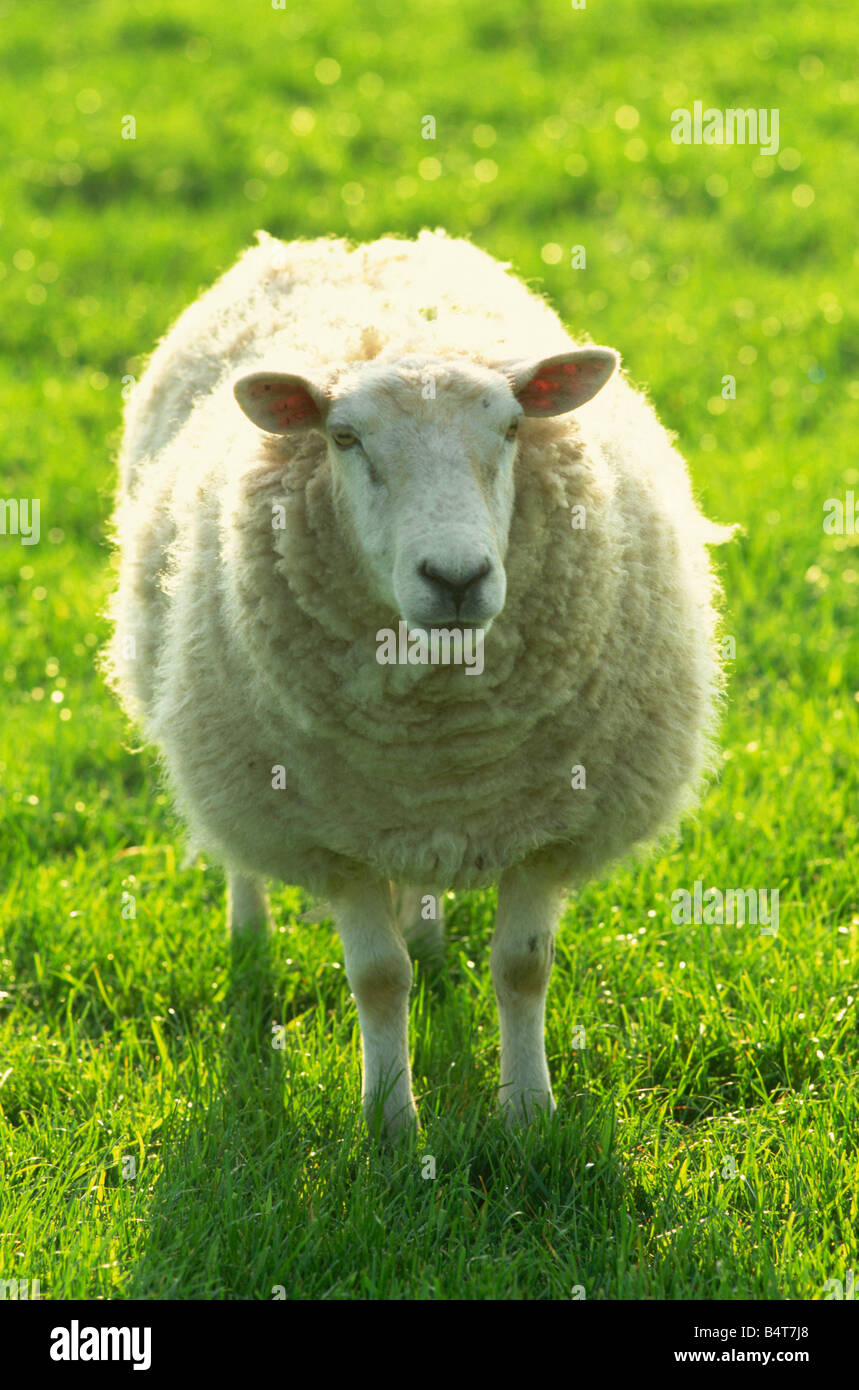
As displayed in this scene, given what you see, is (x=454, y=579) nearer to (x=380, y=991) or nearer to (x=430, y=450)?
(x=430, y=450)

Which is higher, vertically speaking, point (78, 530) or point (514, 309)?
point (78, 530)

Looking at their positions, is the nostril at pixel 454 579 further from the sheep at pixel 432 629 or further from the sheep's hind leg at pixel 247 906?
the sheep's hind leg at pixel 247 906

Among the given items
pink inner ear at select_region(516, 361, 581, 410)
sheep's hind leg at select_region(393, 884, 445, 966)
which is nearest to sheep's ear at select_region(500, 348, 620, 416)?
pink inner ear at select_region(516, 361, 581, 410)

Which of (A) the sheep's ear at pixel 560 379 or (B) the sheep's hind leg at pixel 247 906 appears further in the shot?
(B) the sheep's hind leg at pixel 247 906

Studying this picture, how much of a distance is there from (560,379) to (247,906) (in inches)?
68.8

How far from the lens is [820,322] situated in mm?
7359

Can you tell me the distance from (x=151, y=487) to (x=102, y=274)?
16.0 ft

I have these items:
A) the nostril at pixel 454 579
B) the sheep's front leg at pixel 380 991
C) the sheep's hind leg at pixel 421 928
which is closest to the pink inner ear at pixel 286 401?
the nostril at pixel 454 579

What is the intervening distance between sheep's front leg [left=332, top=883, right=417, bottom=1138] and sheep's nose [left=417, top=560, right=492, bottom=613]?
924mm

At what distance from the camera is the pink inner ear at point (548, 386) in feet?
9.82

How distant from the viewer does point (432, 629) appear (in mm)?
2727

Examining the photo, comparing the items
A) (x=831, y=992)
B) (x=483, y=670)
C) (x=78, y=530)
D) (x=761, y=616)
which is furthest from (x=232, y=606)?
(x=78, y=530)
